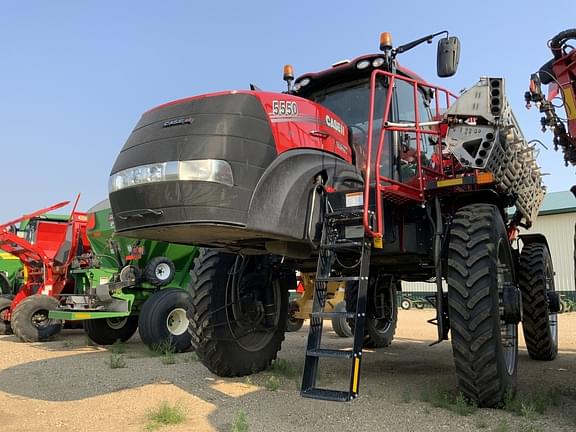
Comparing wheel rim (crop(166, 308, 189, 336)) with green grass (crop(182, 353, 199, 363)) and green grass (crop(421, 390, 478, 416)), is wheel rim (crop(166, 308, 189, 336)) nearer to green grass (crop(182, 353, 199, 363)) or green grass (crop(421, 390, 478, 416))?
green grass (crop(182, 353, 199, 363))

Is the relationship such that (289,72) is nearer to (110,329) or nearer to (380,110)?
(380,110)

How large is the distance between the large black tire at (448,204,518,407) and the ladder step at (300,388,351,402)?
117cm

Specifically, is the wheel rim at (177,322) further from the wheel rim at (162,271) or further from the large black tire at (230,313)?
the large black tire at (230,313)

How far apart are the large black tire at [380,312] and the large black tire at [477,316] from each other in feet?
6.47

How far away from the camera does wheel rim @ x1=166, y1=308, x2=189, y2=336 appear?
8.52 metres

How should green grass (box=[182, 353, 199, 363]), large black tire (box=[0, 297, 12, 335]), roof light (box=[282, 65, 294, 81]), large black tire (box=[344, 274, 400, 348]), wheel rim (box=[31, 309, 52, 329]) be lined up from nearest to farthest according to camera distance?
roof light (box=[282, 65, 294, 81]) → large black tire (box=[344, 274, 400, 348]) → green grass (box=[182, 353, 199, 363]) → wheel rim (box=[31, 309, 52, 329]) → large black tire (box=[0, 297, 12, 335])

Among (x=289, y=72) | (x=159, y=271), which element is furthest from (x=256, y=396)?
(x=159, y=271)

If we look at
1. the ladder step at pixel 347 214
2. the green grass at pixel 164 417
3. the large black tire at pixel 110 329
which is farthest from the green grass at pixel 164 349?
the ladder step at pixel 347 214

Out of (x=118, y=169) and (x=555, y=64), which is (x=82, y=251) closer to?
(x=118, y=169)

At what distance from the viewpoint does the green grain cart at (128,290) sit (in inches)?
326

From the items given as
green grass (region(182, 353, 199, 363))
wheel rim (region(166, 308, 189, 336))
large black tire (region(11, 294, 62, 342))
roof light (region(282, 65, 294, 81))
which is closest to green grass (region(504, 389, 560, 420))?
roof light (region(282, 65, 294, 81))

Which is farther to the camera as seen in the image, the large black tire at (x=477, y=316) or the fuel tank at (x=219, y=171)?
the large black tire at (x=477, y=316)

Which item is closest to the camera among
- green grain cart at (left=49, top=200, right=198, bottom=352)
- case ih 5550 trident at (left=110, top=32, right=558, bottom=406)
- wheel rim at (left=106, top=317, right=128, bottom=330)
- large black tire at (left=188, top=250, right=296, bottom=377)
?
case ih 5550 trident at (left=110, top=32, right=558, bottom=406)

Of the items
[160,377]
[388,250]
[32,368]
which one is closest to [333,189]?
[388,250]
